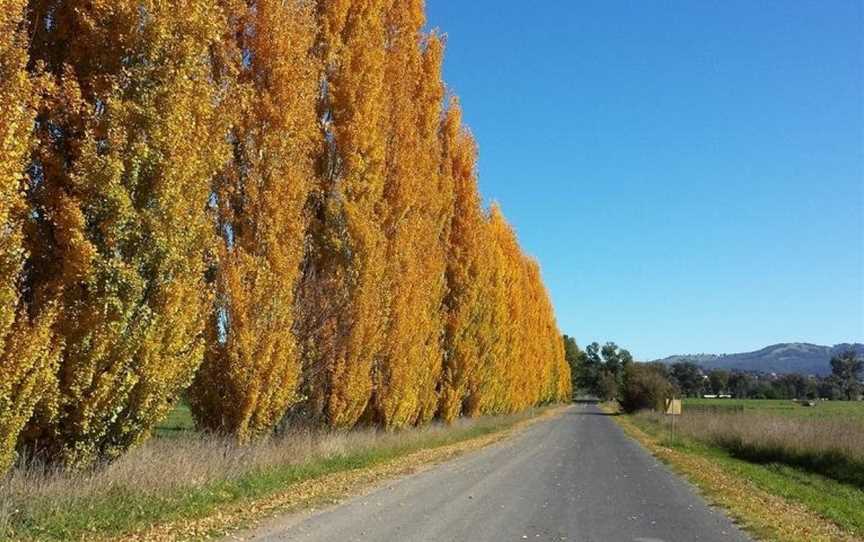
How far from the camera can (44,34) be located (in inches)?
486

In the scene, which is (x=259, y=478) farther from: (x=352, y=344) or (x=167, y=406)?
(x=352, y=344)

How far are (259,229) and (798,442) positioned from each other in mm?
24355

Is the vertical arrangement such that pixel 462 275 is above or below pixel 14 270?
above

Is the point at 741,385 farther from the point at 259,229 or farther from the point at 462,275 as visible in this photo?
the point at 259,229

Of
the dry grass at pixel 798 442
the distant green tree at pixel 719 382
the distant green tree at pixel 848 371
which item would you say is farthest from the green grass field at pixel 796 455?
the distant green tree at pixel 719 382

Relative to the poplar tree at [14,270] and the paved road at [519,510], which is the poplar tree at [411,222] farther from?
the poplar tree at [14,270]

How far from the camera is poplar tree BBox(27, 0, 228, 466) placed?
36.7ft

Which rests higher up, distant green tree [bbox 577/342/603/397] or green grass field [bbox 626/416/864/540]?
distant green tree [bbox 577/342/603/397]

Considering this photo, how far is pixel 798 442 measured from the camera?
30625 millimetres

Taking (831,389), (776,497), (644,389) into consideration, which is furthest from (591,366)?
(776,497)

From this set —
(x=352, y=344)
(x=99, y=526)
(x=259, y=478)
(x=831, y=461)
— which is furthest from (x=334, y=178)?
(x=831, y=461)

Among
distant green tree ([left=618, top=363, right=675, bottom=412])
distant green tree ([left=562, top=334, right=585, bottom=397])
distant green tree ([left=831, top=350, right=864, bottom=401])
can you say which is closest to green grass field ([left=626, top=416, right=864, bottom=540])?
distant green tree ([left=618, top=363, right=675, bottom=412])

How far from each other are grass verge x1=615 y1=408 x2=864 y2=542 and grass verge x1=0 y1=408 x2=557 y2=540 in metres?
7.27

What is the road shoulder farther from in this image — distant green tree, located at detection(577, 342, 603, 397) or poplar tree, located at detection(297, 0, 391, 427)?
distant green tree, located at detection(577, 342, 603, 397)
